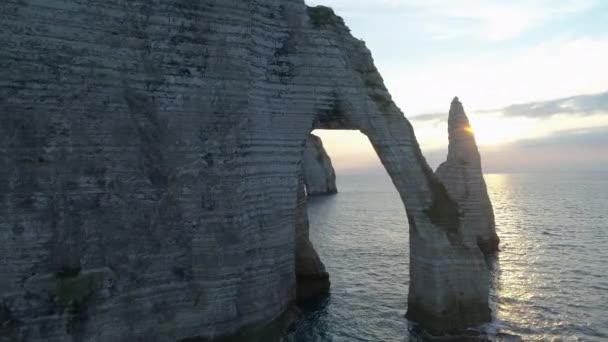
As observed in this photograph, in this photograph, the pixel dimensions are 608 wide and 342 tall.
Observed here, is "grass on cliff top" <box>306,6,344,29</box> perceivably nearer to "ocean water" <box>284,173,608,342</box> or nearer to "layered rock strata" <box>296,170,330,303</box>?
"layered rock strata" <box>296,170,330,303</box>

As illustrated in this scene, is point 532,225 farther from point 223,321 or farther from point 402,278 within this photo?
point 223,321

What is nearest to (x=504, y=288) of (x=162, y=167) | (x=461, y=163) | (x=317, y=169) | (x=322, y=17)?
(x=461, y=163)

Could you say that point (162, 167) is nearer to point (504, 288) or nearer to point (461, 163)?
point (504, 288)

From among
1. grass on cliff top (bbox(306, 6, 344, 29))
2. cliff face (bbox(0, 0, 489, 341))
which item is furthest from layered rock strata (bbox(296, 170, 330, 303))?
grass on cliff top (bbox(306, 6, 344, 29))

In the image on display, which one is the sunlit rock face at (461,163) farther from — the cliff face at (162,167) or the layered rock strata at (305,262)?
the cliff face at (162,167)

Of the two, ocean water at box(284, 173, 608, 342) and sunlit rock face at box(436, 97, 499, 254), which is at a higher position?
sunlit rock face at box(436, 97, 499, 254)

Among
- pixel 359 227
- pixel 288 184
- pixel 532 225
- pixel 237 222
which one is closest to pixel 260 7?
pixel 288 184
